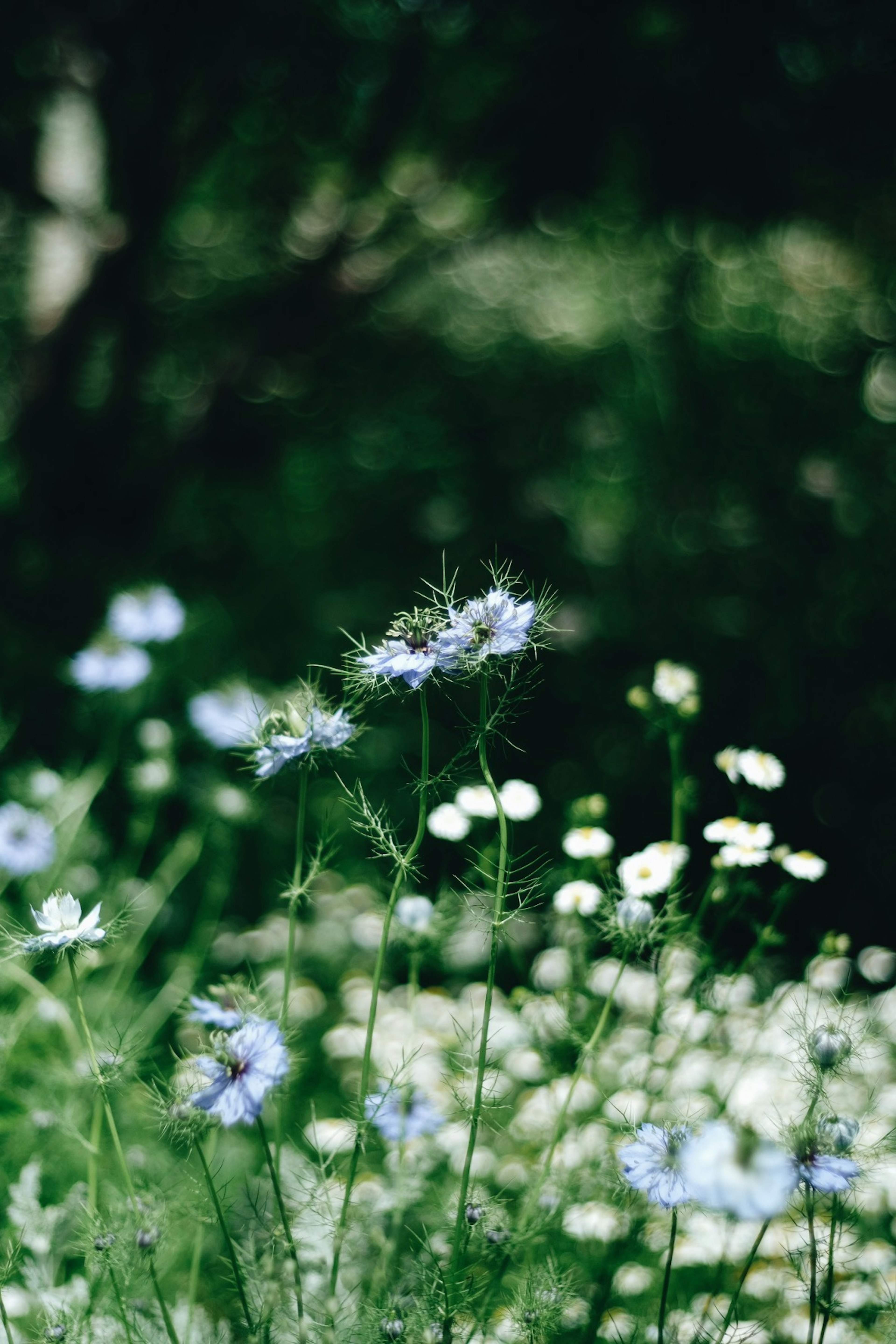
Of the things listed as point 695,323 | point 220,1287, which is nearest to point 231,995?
point 220,1287

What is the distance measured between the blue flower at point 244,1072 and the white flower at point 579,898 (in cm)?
69

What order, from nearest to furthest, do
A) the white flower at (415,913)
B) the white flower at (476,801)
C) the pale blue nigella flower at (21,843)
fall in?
the white flower at (415,913), the white flower at (476,801), the pale blue nigella flower at (21,843)

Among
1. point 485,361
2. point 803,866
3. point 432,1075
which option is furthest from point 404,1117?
point 485,361

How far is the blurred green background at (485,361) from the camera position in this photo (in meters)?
3.03

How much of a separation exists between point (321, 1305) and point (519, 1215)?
16.3 inches

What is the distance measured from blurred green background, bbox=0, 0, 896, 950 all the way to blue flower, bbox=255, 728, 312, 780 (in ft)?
6.79

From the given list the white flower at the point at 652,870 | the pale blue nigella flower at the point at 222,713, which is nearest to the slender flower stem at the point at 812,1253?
Result: the white flower at the point at 652,870

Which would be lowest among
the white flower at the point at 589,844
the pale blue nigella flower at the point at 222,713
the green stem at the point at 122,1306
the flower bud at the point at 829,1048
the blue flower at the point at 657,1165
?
the pale blue nigella flower at the point at 222,713

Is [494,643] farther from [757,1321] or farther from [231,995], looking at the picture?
[757,1321]

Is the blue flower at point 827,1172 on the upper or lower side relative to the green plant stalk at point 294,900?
lower

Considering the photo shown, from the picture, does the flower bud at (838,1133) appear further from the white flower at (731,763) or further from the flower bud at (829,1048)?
the white flower at (731,763)

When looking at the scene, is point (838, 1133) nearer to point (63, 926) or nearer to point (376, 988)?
point (376, 988)

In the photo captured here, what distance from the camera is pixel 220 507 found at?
371 centimetres

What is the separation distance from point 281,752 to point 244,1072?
0.38 meters
